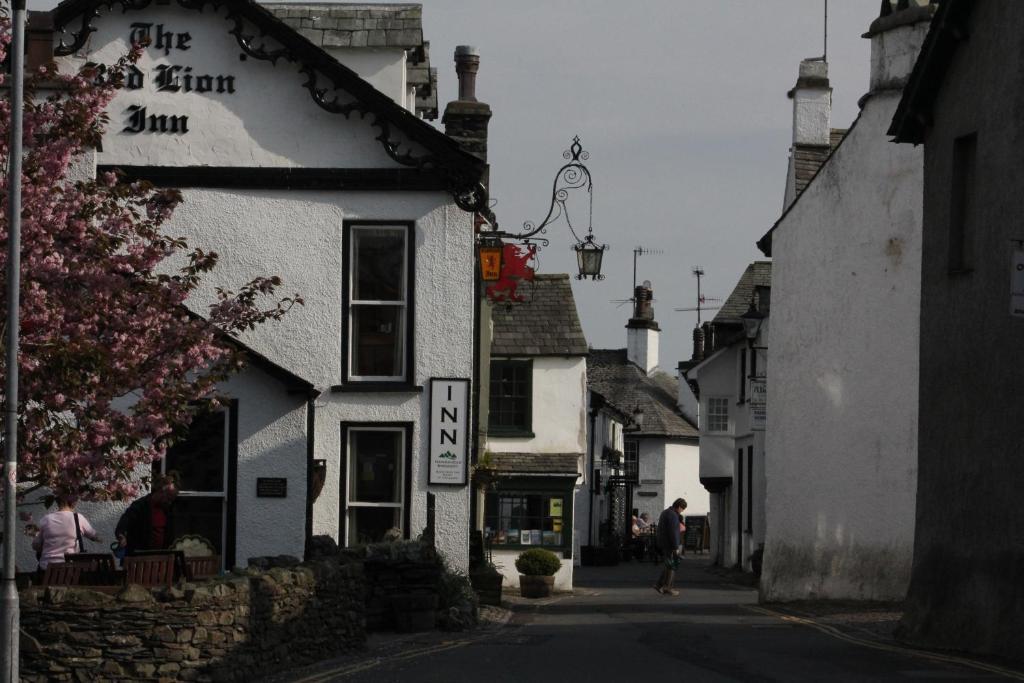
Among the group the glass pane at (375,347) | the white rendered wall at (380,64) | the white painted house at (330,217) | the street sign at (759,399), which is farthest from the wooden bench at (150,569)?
the street sign at (759,399)

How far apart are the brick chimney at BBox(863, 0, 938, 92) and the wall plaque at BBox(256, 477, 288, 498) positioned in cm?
1290

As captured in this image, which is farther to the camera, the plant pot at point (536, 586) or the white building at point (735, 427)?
the white building at point (735, 427)

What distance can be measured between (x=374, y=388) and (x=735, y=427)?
3017 cm

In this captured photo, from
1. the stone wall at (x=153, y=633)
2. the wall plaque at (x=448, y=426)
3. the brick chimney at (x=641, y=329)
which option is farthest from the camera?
the brick chimney at (x=641, y=329)

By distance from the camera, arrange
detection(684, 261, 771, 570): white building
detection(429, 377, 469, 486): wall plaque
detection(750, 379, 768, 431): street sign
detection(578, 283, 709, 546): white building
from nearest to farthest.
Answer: detection(429, 377, 469, 486): wall plaque < detection(750, 379, 768, 431): street sign < detection(684, 261, 771, 570): white building < detection(578, 283, 709, 546): white building

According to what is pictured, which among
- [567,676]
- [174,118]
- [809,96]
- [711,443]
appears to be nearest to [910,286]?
[809,96]

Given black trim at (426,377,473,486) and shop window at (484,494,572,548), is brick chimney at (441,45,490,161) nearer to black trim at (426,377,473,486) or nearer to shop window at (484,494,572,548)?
black trim at (426,377,473,486)

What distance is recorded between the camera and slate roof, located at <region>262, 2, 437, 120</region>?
26.4 meters

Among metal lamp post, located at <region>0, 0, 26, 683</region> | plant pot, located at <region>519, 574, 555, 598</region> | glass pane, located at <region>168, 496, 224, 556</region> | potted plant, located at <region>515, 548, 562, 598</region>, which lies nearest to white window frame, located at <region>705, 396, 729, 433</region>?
potted plant, located at <region>515, 548, 562, 598</region>

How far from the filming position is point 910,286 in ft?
92.6

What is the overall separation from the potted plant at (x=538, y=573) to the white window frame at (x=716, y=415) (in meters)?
19.5

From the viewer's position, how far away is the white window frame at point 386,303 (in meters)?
23.5

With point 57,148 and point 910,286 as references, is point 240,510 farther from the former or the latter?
point 910,286

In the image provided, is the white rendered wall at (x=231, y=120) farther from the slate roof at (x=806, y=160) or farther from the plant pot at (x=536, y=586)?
the plant pot at (x=536, y=586)
